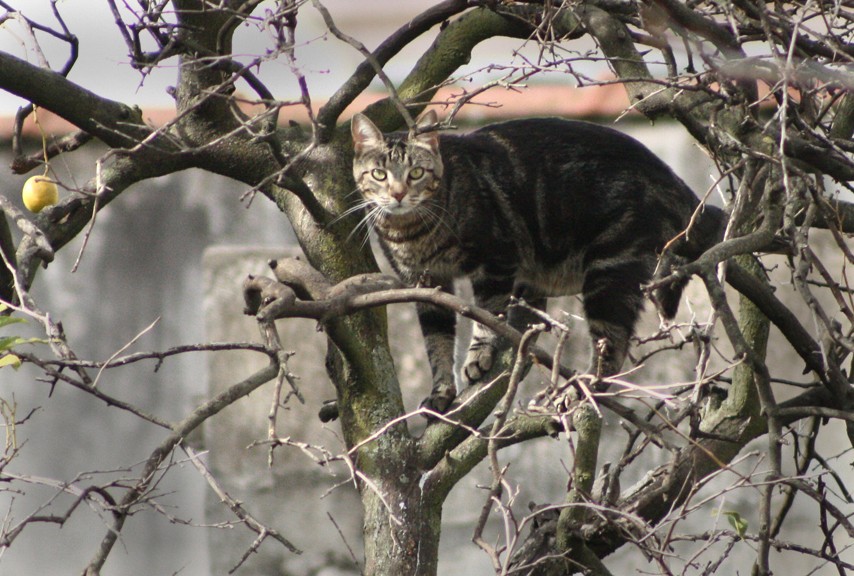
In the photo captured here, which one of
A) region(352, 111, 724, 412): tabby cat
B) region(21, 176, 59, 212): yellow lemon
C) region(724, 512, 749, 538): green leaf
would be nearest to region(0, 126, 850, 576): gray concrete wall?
region(352, 111, 724, 412): tabby cat

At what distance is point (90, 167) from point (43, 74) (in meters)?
2.26

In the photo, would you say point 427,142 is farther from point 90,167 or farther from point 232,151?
point 90,167

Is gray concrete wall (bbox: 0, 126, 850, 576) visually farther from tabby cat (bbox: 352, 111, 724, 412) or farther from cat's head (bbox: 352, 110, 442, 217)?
cat's head (bbox: 352, 110, 442, 217)

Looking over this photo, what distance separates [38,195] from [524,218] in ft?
5.37

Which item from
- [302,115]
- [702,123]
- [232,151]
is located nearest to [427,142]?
[232,151]

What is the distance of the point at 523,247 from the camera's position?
3547mm

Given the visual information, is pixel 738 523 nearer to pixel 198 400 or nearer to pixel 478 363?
pixel 478 363

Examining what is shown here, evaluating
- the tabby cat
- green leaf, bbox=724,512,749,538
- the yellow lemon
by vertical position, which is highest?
the tabby cat

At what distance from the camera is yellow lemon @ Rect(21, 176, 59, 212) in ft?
8.63

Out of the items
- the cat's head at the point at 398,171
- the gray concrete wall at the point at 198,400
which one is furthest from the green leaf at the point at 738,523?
the gray concrete wall at the point at 198,400

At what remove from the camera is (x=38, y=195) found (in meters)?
2.65

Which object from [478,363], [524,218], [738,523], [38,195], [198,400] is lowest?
[738,523]

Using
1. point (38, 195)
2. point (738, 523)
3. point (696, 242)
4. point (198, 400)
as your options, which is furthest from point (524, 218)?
point (198, 400)

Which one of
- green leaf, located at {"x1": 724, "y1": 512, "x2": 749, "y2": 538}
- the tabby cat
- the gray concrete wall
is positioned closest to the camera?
green leaf, located at {"x1": 724, "y1": 512, "x2": 749, "y2": 538}
